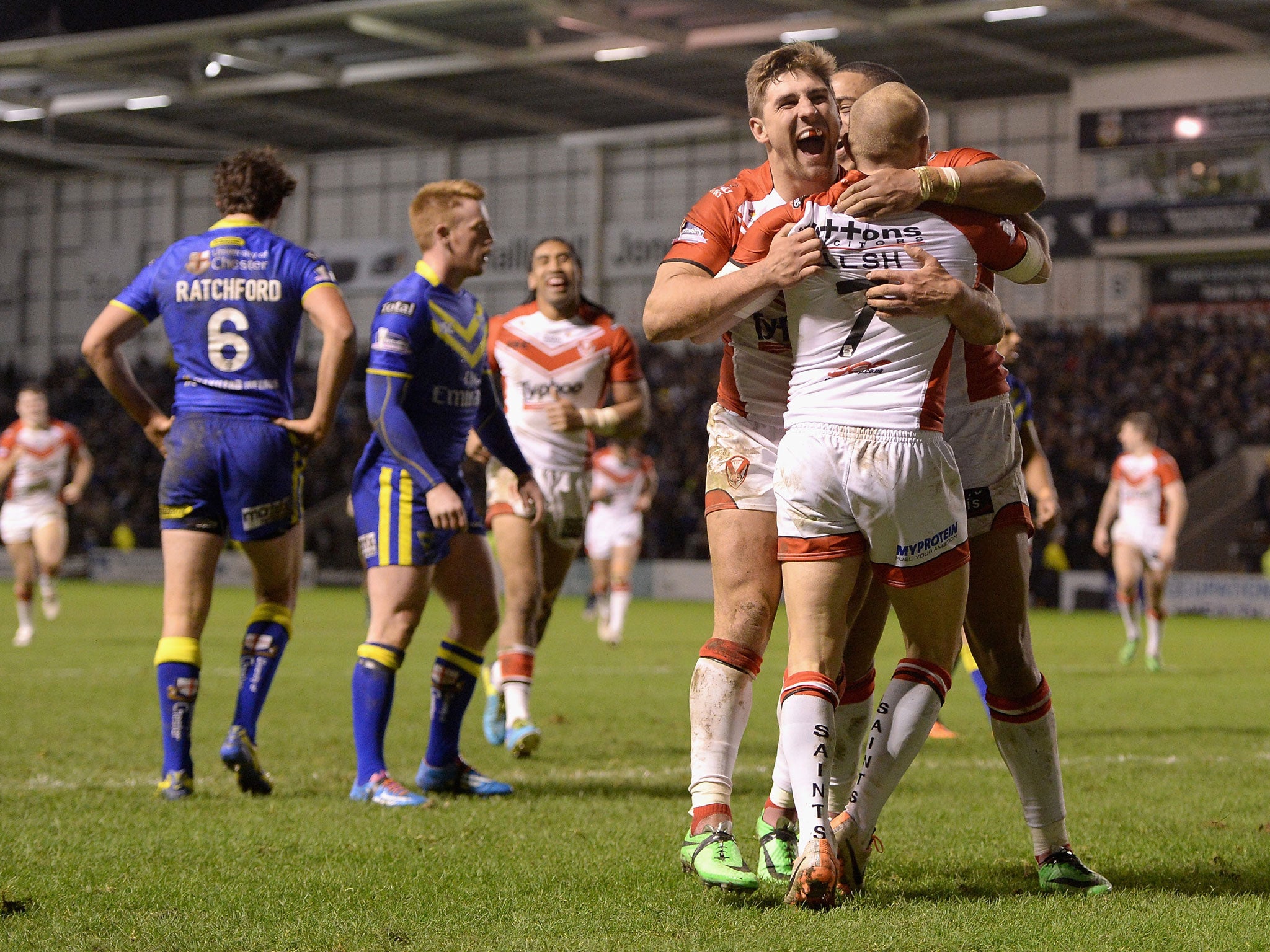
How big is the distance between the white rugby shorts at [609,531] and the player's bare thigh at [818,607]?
15325mm

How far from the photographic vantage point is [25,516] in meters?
15.9

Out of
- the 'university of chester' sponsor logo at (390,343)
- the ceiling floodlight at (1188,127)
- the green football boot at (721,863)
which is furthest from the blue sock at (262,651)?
the ceiling floodlight at (1188,127)

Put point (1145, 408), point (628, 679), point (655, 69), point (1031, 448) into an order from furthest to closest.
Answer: point (655, 69) → point (1145, 408) → point (628, 679) → point (1031, 448)

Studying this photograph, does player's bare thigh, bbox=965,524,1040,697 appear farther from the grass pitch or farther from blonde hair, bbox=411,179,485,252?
blonde hair, bbox=411,179,485,252

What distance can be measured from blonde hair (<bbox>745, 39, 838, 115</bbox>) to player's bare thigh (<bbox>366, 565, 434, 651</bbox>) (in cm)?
255

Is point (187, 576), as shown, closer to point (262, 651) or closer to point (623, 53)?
point (262, 651)

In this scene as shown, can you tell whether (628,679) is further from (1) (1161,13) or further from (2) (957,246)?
(1) (1161,13)

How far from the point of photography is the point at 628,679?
12.0 m

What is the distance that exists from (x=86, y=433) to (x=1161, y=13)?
Result: 96.3 ft

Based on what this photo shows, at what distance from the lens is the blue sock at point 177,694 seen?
5801 mm

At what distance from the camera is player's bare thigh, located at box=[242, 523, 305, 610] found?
6004mm

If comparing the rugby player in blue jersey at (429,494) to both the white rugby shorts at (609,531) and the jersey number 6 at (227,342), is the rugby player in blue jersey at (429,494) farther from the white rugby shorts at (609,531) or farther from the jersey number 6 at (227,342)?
the white rugby shorts at (609,531)

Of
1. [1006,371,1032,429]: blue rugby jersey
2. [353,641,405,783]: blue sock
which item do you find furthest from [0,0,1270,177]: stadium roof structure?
[353,641,405,783]: blue sock

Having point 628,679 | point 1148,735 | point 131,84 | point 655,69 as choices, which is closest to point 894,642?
point 628,679
